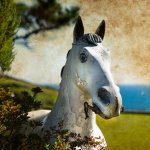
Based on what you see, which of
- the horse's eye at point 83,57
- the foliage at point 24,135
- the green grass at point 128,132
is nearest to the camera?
the foliage at point 24,135

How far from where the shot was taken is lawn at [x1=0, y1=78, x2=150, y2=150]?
6.87 m

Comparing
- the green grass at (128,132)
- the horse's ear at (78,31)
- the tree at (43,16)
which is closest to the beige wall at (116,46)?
the green grass at (128,132)

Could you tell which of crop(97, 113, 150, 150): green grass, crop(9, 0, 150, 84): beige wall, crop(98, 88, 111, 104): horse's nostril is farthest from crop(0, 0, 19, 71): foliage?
crop(98, 88, 111, 104): horse's nostril

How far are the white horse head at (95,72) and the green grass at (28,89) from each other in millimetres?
5939

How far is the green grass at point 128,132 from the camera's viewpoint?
6.82 metres

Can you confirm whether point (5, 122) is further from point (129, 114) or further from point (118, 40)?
point (129, 114)

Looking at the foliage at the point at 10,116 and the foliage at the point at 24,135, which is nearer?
the foliage at the point at 24,135

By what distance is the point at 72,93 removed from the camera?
2.92m

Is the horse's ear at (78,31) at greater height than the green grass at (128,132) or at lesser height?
lesser

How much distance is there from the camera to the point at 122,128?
7.85m

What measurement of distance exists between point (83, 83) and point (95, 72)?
5.2 inches

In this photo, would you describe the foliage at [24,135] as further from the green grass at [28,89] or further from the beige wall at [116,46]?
the green grass at [28,89]

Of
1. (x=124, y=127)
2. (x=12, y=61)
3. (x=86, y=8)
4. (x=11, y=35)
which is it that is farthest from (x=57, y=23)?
(x=124, y=127)

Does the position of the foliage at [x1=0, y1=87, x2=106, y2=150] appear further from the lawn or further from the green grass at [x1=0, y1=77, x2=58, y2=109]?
the green grass at [x1=0, y1=77, x2=58, y2=109]
